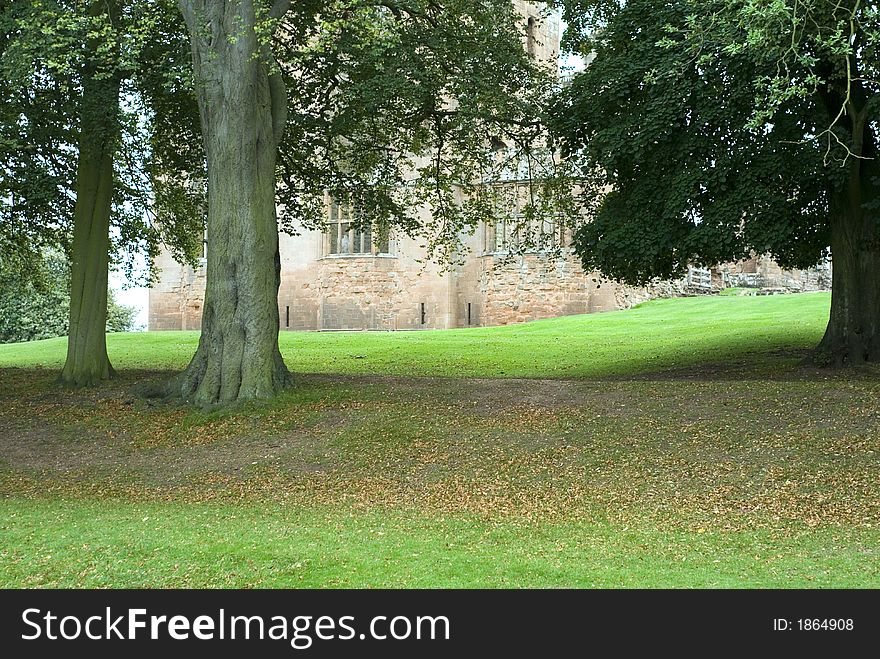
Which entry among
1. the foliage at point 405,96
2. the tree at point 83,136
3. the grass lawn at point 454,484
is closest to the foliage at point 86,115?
the tree at point 83,136

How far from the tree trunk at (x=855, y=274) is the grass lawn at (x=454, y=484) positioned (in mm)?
842

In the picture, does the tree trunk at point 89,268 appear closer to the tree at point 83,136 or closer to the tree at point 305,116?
the tree at point 83,136

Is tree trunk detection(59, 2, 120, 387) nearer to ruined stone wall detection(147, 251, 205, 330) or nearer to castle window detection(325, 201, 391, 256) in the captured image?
castle window detection(325, 201, 391, 256)

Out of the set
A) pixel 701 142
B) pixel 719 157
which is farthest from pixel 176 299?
pixel 719 157

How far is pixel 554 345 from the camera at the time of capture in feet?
83.8

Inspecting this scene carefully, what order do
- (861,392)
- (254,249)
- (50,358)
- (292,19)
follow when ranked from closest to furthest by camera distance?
(861,392)
(254,249)
(292,19)
(50,358)

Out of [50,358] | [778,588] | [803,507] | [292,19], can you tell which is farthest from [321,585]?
[50,358]

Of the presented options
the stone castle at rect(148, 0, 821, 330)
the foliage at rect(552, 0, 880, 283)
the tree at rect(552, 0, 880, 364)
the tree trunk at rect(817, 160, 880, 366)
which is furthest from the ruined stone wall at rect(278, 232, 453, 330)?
the tree trunk at rect(817, 160, 880, 366)

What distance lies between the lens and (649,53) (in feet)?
49.1

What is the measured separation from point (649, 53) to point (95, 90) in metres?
9.31

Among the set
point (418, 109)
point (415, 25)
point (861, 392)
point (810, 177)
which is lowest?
point (861, 392)

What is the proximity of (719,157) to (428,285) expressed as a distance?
24.4 metres

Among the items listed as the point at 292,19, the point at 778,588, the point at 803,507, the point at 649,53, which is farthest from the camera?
the point at 292,19

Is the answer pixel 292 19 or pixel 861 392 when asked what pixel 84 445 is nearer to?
pixel 292 19
